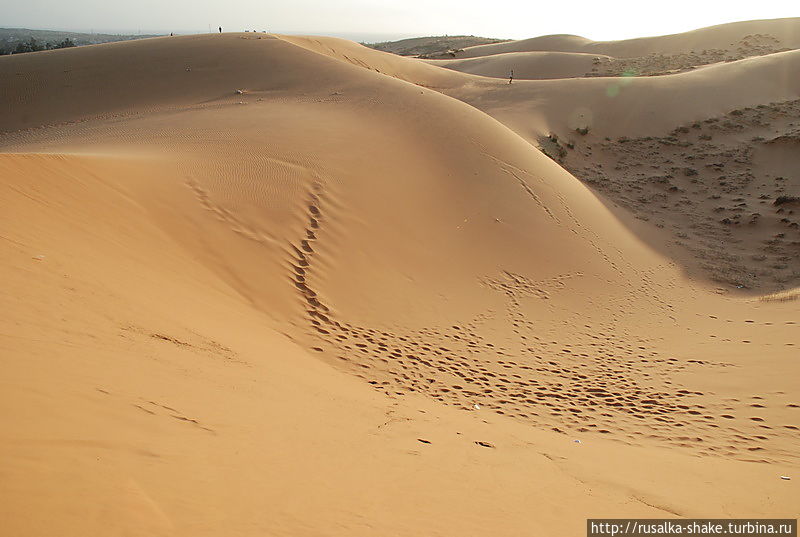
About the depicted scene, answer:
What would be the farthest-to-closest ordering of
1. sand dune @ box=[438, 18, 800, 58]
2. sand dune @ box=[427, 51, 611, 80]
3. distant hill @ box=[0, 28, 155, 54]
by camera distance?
distant hill @ box=[0, 28, 155, 54], sand dune @ box=[438, 18, 800, 58], sand dune @ box=[427, 51, 611, 80]

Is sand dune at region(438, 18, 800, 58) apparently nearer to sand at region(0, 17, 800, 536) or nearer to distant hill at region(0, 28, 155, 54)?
sand at region(0, 17, 800, 536)

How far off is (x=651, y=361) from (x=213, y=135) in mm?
9443

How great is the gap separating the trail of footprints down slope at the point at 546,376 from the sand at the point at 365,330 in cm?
4

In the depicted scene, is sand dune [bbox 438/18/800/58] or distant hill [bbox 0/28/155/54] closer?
sand dune [bbox 438/18/800/58]

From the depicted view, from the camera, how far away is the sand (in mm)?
3203

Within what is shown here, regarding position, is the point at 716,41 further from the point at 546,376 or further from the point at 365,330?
the point at 365,330

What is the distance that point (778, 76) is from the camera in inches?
913

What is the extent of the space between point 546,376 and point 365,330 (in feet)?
8.03

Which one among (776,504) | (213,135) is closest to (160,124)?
(213,135)

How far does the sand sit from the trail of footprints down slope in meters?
0.04

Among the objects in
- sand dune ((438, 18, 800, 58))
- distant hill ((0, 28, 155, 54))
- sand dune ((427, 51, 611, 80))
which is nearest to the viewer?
sand dune ((427, 51, 611, 80))

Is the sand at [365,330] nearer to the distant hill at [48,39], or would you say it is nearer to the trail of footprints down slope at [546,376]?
the trail of footprints down slope at [546,376]

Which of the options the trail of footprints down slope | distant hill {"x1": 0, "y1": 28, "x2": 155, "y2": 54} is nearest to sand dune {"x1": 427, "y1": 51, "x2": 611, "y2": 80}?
the trail of footprints down slope

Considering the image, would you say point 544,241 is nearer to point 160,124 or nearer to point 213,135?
point 213,135
